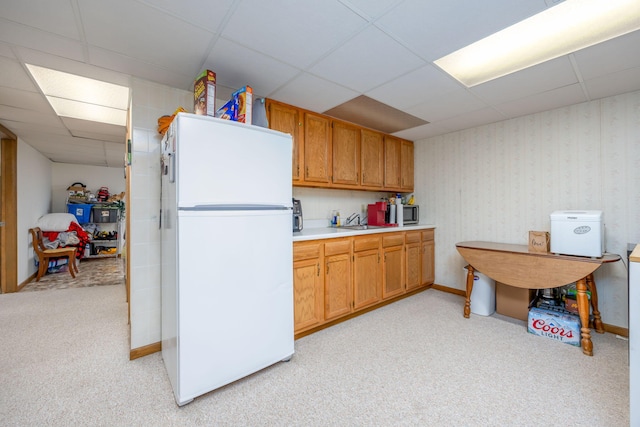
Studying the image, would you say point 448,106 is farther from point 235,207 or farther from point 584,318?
point 235,207

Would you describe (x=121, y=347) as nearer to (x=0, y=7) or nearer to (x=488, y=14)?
(x=0, y=7)

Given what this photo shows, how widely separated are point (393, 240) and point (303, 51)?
2.24 metres

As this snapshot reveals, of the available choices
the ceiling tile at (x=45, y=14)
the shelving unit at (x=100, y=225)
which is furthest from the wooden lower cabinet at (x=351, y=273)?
the shelving unit at (x=100, y=225)

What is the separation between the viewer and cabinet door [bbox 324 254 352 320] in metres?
2.56

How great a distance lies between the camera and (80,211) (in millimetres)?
5973

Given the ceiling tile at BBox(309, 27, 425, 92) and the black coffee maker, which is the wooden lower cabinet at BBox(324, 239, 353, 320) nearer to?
the black coffee maker

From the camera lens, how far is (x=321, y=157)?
2.93m

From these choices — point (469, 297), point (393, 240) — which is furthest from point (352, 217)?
point (469, 297)

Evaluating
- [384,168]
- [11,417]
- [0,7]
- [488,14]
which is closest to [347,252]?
[384,168]

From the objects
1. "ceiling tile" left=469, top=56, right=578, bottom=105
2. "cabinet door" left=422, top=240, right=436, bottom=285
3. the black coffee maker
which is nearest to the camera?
"ceiling tile" left=469, top=56, right=578, bottom=105

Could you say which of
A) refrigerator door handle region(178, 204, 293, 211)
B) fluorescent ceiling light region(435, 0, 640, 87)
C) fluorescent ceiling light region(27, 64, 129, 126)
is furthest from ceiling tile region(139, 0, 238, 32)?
fluorescent ceiling light region(435, 0, 640, 87)

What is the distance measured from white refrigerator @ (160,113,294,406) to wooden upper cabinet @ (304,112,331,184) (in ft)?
2.69

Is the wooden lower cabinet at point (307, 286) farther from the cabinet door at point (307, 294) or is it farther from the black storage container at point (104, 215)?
the black storage container at point (104, 215)

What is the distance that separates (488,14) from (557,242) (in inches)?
80.6
